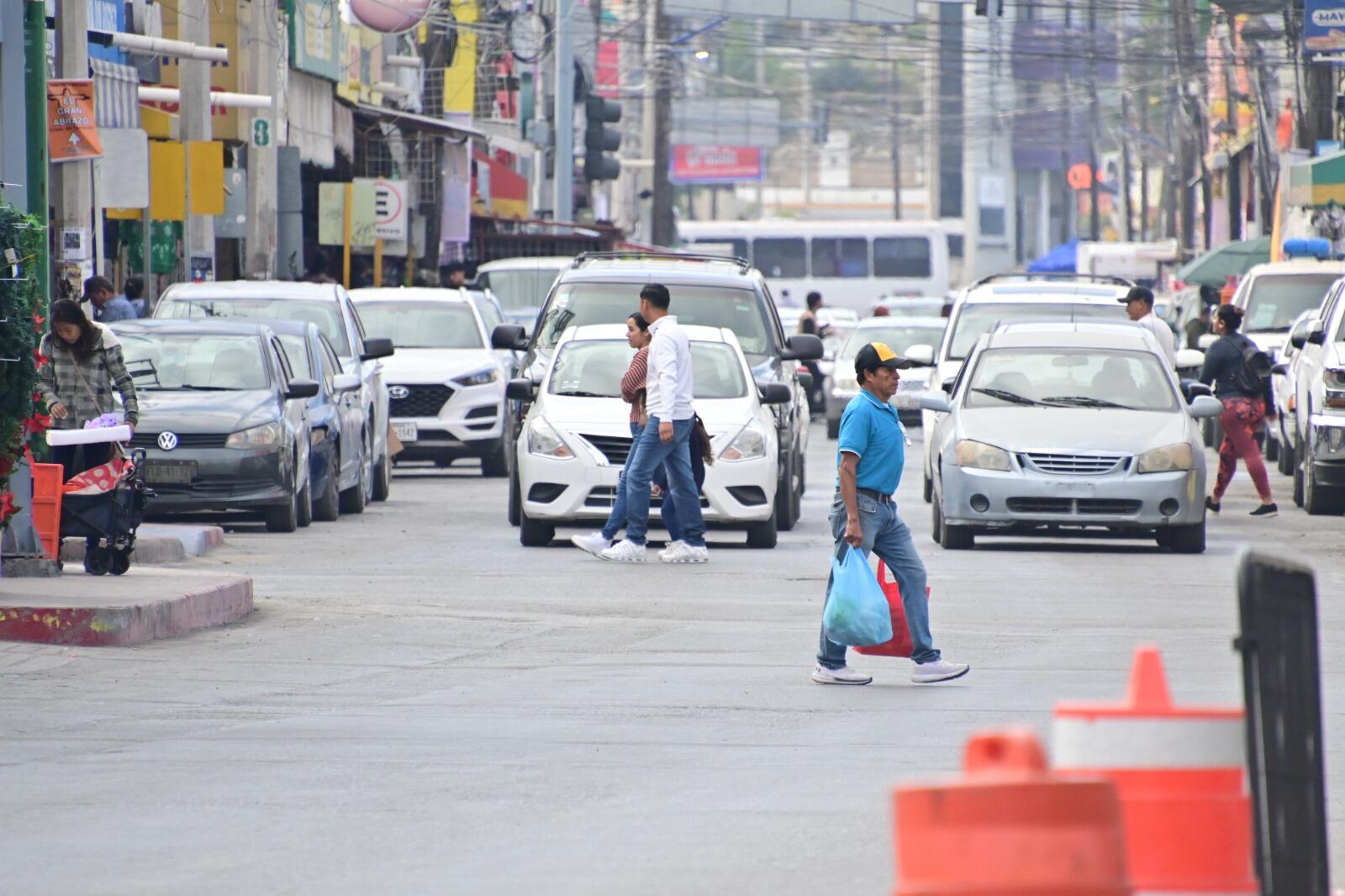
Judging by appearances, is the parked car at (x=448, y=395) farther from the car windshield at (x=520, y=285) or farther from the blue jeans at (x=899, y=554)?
the blue jeans at (x=899, y=554)

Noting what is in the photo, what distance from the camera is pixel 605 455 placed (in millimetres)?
17500

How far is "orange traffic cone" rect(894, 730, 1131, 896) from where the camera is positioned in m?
3.80

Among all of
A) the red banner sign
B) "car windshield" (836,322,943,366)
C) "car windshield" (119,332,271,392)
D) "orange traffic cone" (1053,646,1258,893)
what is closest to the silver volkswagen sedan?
"car windshield" (119,332,271,392)

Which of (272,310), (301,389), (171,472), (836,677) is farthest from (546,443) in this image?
(836,677)

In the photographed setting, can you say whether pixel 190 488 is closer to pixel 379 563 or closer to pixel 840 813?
pixel 379 563

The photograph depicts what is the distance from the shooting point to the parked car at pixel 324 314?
70.9 feet

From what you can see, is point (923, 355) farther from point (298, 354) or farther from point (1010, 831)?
point (1010, 831)

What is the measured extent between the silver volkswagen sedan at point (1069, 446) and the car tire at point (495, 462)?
7.83 meters

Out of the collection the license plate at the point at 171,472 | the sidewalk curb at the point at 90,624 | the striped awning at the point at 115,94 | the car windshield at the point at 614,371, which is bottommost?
the sidewalk curb at the point at 90,624

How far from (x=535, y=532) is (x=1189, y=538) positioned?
449 cm

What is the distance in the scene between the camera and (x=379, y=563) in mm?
16531

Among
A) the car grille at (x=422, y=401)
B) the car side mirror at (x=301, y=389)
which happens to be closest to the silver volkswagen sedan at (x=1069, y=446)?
the car side mirror at (x=301, y=389)

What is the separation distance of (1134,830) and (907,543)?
696 centimetres

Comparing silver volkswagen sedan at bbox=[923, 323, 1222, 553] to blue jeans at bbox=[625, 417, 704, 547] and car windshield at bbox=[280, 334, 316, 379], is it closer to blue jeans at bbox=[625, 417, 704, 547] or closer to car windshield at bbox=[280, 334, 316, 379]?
blue jeans at bbox=[625, 417, 704, 547]
